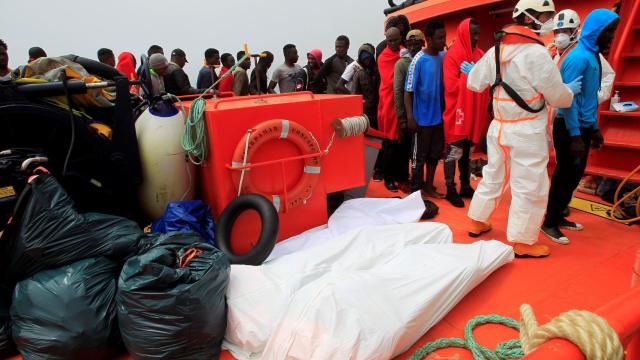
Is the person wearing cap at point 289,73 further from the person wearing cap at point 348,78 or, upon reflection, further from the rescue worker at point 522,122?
the rescue worker at point 522,122

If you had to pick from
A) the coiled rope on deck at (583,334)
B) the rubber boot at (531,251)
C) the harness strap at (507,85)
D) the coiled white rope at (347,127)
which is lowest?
the rubber boot at (531,251)

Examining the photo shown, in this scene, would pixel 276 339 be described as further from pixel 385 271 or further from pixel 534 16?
pixel 534 16

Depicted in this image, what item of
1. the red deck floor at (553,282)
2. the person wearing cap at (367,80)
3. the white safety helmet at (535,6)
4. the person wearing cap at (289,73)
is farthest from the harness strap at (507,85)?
the person wearing cap at (289,73)

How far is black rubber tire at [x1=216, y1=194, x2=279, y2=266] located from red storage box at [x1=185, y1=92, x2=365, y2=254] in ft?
0.41

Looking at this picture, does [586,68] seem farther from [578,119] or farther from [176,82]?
[176,82]

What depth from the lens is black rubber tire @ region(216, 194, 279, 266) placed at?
2264 mm

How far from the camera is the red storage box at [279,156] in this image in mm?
2500

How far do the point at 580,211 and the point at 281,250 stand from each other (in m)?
2.63

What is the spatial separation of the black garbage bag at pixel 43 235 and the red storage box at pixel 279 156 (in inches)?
34.2

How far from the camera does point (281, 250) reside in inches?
105

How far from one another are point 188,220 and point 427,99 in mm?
2324

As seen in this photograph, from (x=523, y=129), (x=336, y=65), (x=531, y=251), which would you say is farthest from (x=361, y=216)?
(x=336, y=65)

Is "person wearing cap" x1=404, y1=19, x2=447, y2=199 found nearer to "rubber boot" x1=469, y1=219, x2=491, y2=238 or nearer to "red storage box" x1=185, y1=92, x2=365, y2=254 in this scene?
"red storage box" x1=185, y1=92, x2=365, y2=254

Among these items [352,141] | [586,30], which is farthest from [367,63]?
[586,30]
